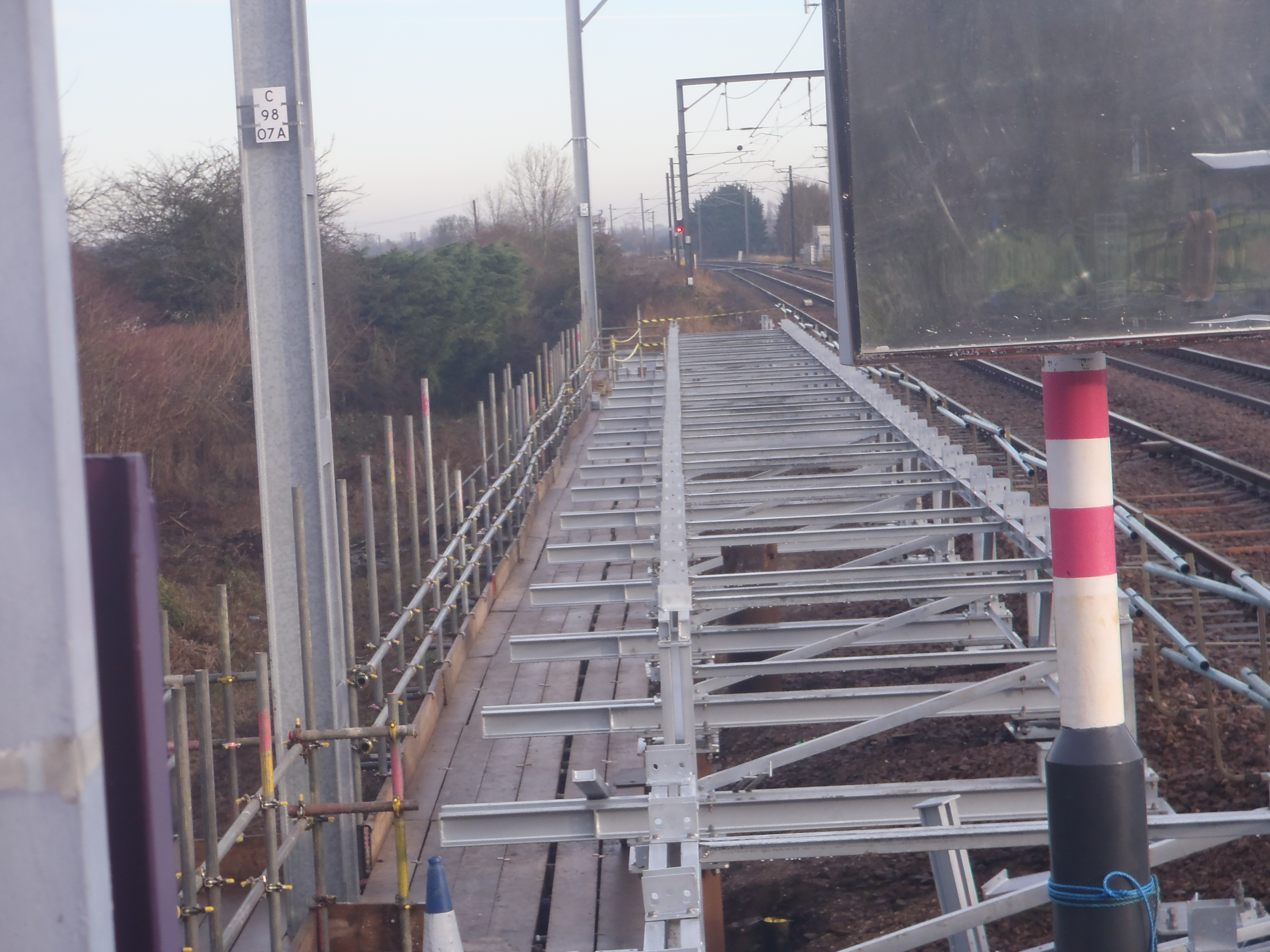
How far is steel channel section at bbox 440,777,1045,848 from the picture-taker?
397cm

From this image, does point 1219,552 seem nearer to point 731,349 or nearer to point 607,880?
point 607,880

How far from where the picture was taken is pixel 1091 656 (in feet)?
9.20

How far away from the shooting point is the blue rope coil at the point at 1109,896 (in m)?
2.77

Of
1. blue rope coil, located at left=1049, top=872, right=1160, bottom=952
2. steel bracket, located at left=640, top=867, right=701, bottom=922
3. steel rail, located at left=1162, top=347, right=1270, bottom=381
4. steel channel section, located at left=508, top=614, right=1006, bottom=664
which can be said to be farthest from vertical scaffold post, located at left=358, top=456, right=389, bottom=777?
steel rail, located at left=1162, top=347, right=1270, bottom=381

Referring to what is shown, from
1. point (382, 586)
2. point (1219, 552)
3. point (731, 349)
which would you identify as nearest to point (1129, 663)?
point (1219, 552)

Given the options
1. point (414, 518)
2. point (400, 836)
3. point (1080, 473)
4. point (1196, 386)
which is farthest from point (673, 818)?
point (1196, 386)

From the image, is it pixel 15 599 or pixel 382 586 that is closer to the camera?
pixel 15 599

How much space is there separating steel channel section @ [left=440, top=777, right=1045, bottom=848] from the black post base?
4.06 feet

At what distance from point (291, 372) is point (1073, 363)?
3630 mm

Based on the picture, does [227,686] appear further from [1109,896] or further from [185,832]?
[1109,896]

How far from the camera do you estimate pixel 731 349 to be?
57.6ft

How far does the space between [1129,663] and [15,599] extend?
3674mm

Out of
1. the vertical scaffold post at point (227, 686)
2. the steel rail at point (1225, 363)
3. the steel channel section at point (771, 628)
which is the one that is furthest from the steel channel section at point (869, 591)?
the steel rail at point (1225, 363)

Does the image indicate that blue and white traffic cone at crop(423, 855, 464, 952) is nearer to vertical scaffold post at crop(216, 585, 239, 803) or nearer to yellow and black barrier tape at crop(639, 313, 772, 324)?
vertical scaffold post at crop(216, 585, 239, 803)
